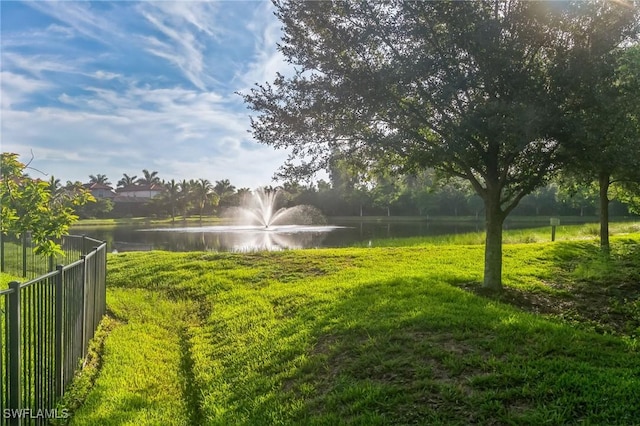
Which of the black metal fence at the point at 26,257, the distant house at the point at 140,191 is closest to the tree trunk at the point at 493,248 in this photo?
the black metal fence at the point at 26,257

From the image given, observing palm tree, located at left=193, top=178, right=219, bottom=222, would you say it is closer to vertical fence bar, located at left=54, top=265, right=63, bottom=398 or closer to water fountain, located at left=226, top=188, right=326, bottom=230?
water fountain, located at left=226, top=188, right=326, bottom=230

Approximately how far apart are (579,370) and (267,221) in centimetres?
3815

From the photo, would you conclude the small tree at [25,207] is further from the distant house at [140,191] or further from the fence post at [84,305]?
the distant house at [140,191]

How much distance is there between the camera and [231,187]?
7644 cm

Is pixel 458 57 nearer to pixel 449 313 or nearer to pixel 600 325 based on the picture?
pixel 449 313

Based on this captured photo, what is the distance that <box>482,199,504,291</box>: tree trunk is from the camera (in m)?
8.34

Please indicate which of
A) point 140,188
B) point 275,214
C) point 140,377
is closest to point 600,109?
point 140,377

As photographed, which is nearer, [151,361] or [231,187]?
[151,361]

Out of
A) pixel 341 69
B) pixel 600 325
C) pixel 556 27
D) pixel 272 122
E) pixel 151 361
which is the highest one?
pixel 556 27

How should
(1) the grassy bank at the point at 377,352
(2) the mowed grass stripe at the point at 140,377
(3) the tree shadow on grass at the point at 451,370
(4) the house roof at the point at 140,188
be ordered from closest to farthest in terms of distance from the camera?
1. (3) the tree shadow on grass at the point at 451,370
2. (1) the grassy bank at the point at 377,352
3. (2) the mowed grass stripe at the point at 140,377
4. (4) the house roof at the point at 140,188

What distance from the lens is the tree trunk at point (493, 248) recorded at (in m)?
8.34

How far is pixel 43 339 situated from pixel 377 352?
11.4 feet

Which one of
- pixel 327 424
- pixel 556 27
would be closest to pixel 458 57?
pixel 556 27

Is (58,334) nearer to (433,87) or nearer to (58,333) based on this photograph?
(58,333)
